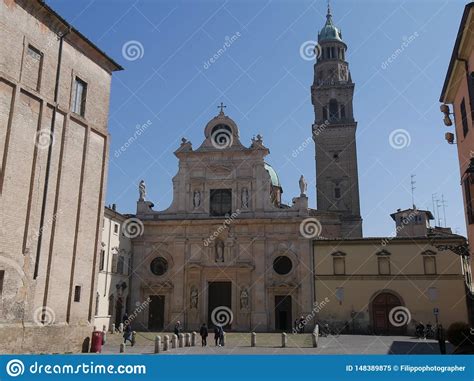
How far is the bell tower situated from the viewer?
159ft

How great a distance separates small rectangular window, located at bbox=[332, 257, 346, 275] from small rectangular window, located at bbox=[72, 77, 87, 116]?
22980mm

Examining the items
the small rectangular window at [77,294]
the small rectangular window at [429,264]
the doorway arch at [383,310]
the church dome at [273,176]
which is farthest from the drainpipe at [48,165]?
the church dome at [273,176]

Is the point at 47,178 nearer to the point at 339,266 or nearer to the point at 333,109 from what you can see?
the point at 339,266

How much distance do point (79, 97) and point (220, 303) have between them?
2247 cm

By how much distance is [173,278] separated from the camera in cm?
3706

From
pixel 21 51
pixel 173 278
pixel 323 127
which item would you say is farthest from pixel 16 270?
pixel 323 127

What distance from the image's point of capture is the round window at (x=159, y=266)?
37906 millimetres

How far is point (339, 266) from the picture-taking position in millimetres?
34875

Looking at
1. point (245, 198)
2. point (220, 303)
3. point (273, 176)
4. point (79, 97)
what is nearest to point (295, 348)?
point (220, 303)

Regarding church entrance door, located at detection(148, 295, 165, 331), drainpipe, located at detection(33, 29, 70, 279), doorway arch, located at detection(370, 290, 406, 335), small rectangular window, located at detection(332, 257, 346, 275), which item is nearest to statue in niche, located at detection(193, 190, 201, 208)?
church entrance door, located at detection(148, 295, 165, 331)

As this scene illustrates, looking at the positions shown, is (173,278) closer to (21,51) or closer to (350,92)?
(21,51)
